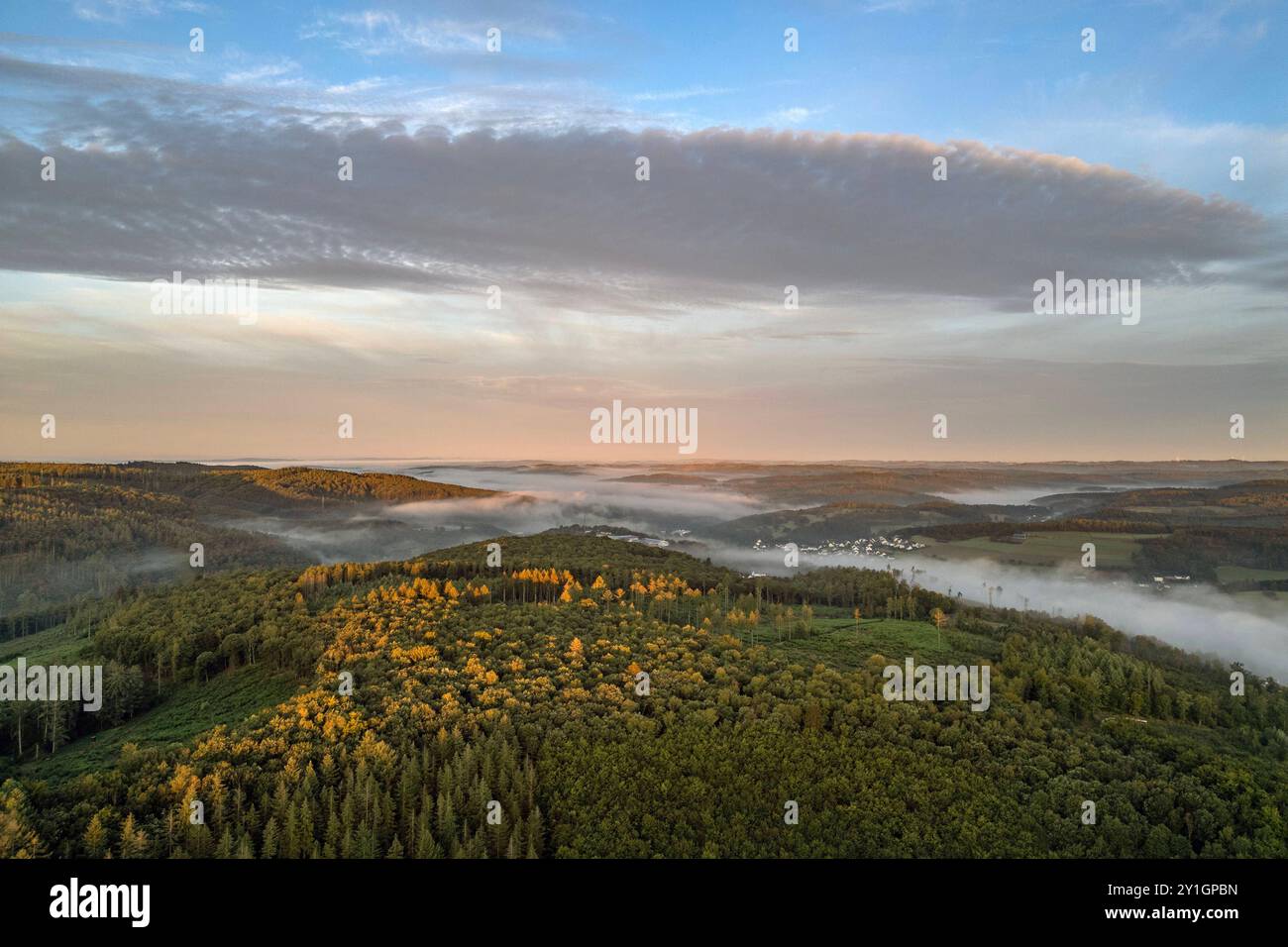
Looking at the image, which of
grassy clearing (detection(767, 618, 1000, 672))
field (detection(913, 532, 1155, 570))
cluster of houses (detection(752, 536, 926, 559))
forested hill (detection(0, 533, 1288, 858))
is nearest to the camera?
forested hill (detection(0, 533, 1288, 858))

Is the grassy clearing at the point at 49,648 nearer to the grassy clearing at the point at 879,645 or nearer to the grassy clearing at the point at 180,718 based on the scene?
the grassy clearing at the point at 180,718

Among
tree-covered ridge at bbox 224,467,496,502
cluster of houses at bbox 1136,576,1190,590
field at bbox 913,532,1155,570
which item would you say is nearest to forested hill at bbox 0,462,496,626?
tree-covered ridge at bbox 224,467,496,502

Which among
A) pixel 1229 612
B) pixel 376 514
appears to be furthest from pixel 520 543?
pixel 1229 612

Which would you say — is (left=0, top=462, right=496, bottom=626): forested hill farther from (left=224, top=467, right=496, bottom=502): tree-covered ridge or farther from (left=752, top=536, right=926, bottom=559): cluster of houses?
(left=752, top=536, right=926, bottom=559): cluster of houses

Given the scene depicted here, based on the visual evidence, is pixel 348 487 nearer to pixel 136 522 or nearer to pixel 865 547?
pixel 136 522

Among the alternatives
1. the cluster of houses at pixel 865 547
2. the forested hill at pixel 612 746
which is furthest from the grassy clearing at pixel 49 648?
the cluster of houses at pixel 865 547
